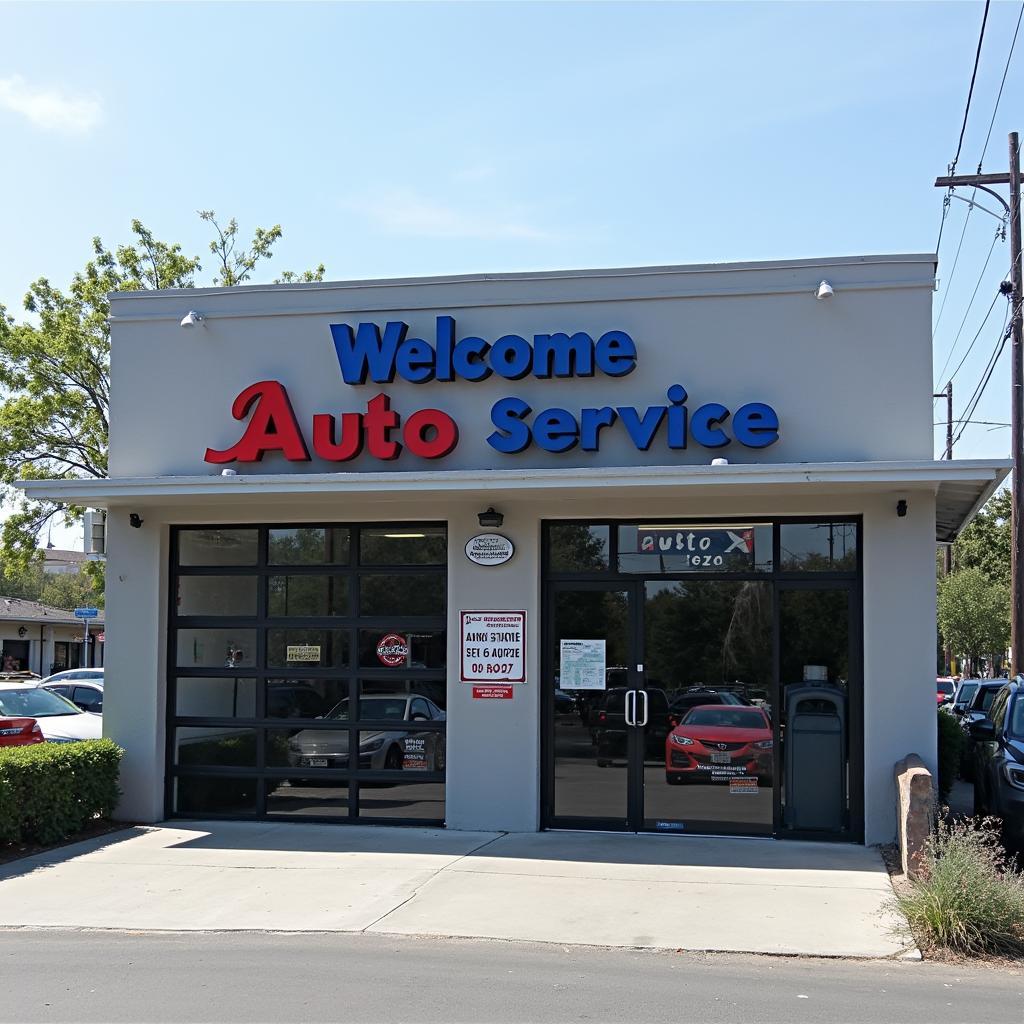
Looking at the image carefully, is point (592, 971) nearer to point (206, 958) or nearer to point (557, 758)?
point (206, 958)

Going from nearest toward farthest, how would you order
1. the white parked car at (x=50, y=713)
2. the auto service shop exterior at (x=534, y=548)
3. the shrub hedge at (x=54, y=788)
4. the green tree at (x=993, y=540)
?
the shrub hedge at (x=54, y=788) → the auto service shop exterior at (x=534, y=548) → the white parked car at (x=50, y=713) → the green tree at (x=993, y=540)

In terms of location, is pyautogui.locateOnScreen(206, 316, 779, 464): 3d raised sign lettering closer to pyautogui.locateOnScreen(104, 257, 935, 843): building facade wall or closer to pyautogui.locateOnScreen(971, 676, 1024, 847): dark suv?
pyautogui.locateOnScreen(104, 257, 935, 843): building facade wall

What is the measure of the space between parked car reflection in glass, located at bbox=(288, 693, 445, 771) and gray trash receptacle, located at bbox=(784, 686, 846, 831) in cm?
349

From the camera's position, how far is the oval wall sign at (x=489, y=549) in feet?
39.1

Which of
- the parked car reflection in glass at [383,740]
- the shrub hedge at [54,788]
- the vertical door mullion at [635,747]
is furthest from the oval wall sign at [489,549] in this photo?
the shrub hedge at [54,788]

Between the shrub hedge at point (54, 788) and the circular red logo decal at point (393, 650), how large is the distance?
2.95m

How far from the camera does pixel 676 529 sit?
465 inches

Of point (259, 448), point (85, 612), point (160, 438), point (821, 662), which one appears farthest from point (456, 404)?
point (85, 612)

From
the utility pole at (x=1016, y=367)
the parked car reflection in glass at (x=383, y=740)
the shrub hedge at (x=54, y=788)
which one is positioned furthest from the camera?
the utility pole at (x=1016, y=367)

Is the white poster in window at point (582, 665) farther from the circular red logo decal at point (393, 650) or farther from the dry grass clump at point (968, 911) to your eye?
the dry grass clump at point (968, 911)

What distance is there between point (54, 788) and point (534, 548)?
5.13 m

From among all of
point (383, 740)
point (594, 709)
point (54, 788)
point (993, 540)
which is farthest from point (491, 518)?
point (993, 540)

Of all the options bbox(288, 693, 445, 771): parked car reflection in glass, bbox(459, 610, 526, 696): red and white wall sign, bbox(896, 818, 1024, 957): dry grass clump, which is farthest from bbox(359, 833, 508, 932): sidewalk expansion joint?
bbox(896, 818, 1024, 957): dry grass clump

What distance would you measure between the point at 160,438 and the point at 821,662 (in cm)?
740
